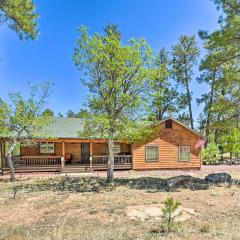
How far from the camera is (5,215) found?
988 cm

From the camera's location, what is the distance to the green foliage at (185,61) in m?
39.9

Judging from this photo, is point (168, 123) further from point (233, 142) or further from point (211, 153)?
point (211, 153)

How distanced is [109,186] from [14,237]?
30.4ft

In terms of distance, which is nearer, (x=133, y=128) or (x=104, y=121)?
(x=104, y=121)

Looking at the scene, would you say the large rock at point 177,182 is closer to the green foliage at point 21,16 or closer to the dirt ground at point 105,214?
the dirt ground at point 105,214

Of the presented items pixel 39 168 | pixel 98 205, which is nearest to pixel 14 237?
pixel 98 205

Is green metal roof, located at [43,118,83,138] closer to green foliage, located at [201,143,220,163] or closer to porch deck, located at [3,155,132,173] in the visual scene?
porch deck, located at [3,155,132,173]

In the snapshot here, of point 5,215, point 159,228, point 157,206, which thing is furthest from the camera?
point 157,206

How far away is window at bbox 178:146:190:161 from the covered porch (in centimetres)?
414

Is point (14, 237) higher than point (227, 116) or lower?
lower

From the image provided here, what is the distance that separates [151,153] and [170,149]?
64.1 inches

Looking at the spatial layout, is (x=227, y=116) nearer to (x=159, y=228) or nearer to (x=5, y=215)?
(x=159, y=228)

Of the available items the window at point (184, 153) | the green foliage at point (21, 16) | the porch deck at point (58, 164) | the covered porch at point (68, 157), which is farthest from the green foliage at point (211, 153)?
the green foliage at point (21, 16)

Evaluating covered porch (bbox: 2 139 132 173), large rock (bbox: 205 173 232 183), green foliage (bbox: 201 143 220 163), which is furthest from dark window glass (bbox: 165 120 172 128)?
large rock (bbox: 205 173 232 183)
